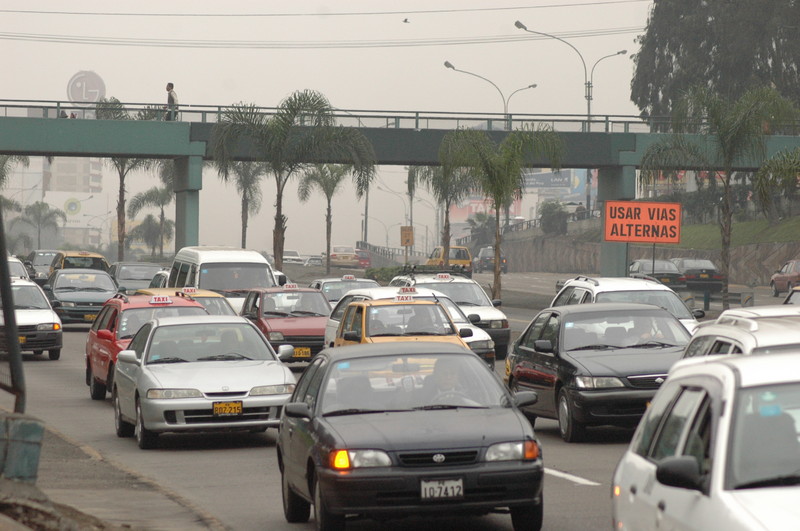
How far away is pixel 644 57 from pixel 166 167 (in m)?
29.6

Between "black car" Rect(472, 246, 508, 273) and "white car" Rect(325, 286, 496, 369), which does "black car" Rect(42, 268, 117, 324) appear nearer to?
"white car" Rect(325, 286, 496, 369)

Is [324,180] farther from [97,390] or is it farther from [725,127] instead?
[97,390]

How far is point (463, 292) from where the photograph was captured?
2931 centimetres

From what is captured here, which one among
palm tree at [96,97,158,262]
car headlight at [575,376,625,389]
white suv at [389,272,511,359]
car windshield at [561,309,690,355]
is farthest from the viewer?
palm tree at [96,97,158,262]

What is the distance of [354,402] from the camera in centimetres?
995

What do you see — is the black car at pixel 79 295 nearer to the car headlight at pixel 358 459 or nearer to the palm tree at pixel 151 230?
the car headlight at pixel 358 459

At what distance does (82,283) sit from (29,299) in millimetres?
8017

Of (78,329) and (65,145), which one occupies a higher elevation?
(65,145)

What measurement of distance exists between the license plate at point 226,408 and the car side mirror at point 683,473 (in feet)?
32.0

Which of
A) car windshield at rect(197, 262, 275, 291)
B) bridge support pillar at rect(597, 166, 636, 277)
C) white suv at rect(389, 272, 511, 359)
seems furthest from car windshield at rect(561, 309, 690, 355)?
bridge support pillar at rect(597, 166, 636, 277)

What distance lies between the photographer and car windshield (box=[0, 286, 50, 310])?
1185 inches

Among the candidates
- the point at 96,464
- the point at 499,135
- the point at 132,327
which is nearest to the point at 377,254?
the point at 499,135

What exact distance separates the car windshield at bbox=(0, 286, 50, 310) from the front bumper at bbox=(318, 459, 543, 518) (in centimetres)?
2226

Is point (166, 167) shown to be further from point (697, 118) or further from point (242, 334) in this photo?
point (242, 334)
